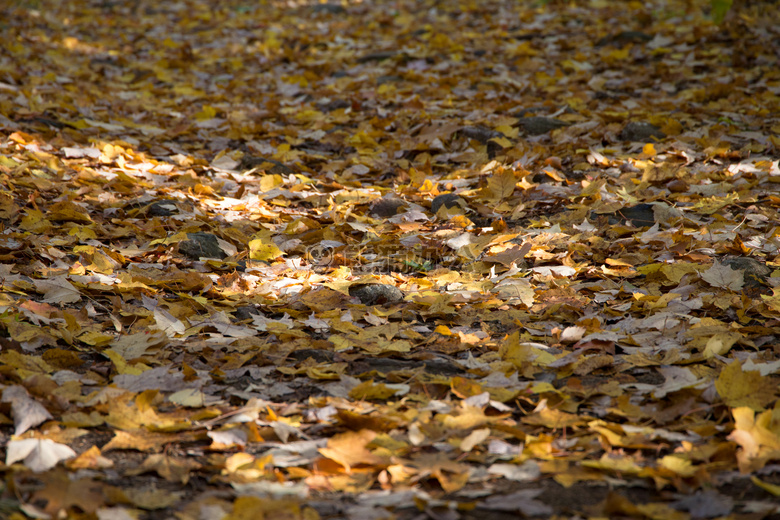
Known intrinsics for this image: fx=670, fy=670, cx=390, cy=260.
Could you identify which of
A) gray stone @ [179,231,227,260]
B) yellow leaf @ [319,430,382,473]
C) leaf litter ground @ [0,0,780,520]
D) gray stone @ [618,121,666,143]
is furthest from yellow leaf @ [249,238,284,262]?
gray stone @ [618,121,666,143]

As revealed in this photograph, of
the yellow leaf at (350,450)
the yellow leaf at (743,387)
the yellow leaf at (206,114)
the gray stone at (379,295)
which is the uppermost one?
the yellow leaf at (206,114)

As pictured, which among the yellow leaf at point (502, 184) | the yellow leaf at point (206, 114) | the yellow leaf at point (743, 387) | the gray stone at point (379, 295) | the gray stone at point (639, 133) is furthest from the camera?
the yellow leaf at point (206, 114)

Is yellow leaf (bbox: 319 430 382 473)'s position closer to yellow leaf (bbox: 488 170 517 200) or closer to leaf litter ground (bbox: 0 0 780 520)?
leaf litter ground (bbox: 0 0 780 520)

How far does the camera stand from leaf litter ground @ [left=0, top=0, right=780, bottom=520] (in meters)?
1.71

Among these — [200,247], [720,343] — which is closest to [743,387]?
[720,343]

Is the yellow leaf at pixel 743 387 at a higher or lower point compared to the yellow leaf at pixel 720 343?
higher

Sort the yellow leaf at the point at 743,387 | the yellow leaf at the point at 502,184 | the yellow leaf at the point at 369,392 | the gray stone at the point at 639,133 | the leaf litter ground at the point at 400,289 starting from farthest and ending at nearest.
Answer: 1. the gray stone at the point at 639,133
2. the yellow leaf at the point at 502,184
3. the yellow leaf at the point at 369,392
4. the yellow leaf at the point at 743,387
5. the leaf litter ground at the point at 400,289

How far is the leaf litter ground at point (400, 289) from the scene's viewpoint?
1710 millimetres

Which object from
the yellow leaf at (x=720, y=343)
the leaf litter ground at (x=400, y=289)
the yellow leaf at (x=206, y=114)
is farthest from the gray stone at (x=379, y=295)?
the yellow leaf at (x=206, y=114)

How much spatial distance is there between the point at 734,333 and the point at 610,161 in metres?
2.00

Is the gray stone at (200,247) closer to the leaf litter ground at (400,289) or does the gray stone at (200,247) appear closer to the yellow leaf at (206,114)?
the leaf litter ground at (400,289)

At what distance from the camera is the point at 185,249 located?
3107 mm

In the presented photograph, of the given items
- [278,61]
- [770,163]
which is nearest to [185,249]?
[770,163]

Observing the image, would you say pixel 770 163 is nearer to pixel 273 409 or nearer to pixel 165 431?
pixel 273 409
